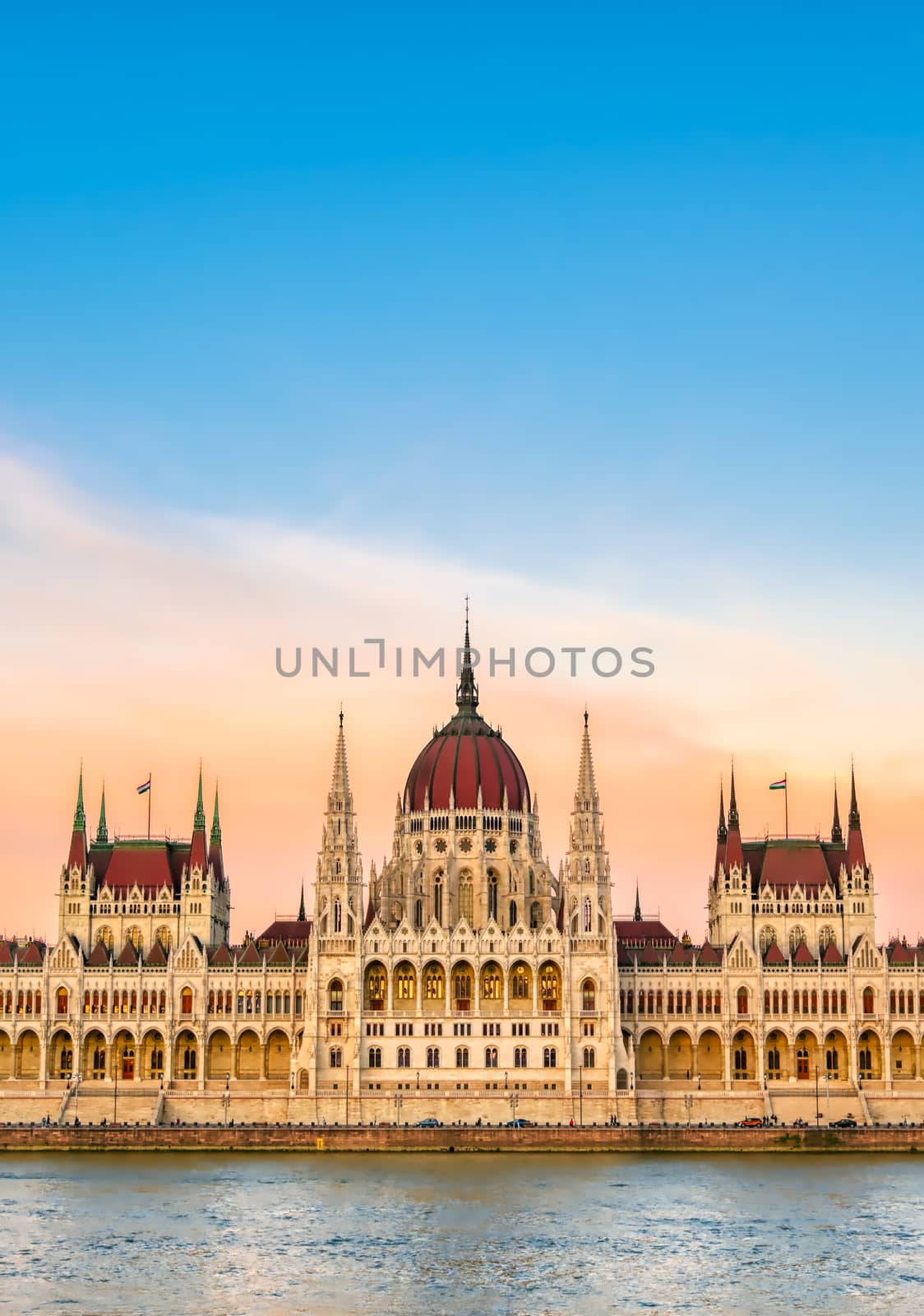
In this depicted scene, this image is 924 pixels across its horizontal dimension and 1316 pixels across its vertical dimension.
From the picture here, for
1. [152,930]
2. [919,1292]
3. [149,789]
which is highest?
[149,789]

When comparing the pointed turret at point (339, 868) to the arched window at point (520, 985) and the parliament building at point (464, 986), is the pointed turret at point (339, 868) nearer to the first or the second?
the parliament building at point (464, 986)

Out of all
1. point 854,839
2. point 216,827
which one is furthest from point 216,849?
point 854,839

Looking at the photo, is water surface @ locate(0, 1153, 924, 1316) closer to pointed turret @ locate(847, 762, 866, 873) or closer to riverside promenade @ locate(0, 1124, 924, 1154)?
riverside promenade @ locate(0, 1124, 924, 1154)

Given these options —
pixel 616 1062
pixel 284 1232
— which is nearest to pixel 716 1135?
pixel 616 1062

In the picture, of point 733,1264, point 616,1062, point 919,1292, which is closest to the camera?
point 919,1292

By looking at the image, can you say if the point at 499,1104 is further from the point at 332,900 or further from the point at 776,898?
the point at 776,898

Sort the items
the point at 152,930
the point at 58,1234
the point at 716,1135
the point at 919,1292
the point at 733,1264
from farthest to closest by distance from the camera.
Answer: the point at 152,930
the point at 716,1135
the point at 58,1234
the point at 733,1264
the point at 919,1292

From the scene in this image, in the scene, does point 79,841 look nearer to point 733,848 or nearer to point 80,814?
point 80,814

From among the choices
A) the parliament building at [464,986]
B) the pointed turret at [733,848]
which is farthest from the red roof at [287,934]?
the pointed turret at [733,848]
